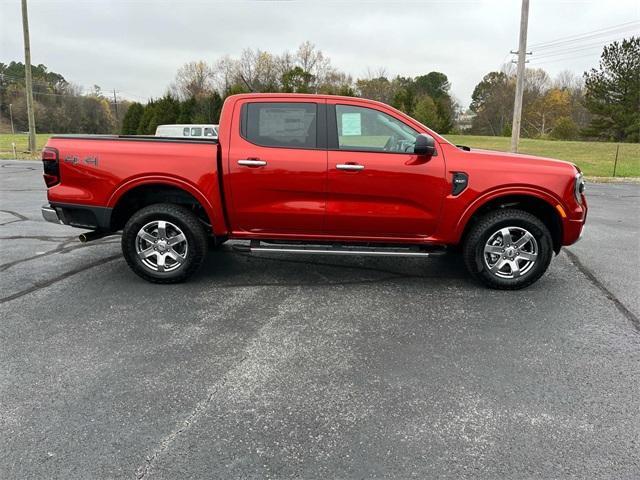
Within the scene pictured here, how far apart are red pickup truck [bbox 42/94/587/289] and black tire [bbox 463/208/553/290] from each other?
0.01 m

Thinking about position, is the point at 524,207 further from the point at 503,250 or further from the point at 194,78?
the point at 194,78

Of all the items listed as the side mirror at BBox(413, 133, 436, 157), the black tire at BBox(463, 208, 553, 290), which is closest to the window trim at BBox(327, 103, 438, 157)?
the side mirror at BBox(413, 133, 436, 157)

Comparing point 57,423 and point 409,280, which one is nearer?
point 57,423

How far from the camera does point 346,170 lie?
4.77m

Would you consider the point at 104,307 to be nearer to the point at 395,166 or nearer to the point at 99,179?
the point at 99,179

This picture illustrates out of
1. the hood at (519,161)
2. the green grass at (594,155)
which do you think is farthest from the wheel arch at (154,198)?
the green grass at (594,155)

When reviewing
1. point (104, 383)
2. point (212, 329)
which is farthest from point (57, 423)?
point (212, 329)

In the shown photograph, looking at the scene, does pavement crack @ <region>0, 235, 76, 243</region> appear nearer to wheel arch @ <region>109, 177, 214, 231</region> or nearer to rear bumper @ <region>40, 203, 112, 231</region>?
rear bumper @ <region>40, 203, 112, 231</region>

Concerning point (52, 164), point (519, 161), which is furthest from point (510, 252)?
point (52, 164)

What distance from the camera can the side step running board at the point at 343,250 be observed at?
4914mm

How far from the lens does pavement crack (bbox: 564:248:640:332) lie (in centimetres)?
427

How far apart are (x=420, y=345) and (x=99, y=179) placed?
351 cm

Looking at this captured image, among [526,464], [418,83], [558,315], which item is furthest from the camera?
[418,83]

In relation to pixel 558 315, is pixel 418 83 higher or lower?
higher
